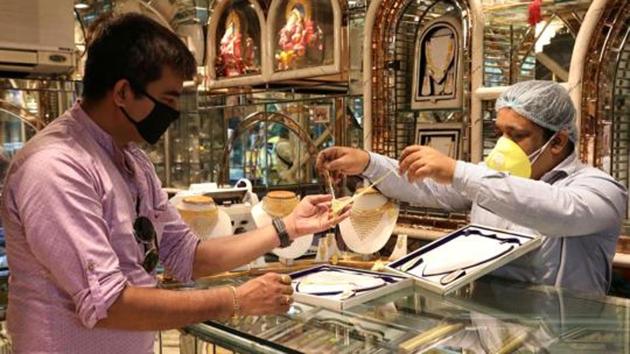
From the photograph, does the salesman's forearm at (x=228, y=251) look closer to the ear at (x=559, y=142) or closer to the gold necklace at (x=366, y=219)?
the gold necklace at (x=366, y=219)

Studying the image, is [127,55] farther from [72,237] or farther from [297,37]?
[297,37]

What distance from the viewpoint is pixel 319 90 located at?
3.70m

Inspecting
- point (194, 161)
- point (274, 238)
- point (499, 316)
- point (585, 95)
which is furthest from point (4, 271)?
point (585, 95)

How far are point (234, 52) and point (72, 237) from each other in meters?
3.12

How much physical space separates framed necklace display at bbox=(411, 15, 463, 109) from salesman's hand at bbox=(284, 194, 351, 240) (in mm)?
1156

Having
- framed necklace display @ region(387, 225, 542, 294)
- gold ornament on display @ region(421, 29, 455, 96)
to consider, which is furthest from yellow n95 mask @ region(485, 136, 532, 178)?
gold ornament on display @ region(421, 29, 455, 96)

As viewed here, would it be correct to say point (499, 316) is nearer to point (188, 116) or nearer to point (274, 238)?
point (274, 238)

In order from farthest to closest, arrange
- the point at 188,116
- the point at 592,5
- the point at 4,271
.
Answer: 1. the point at 188,116
2. the point at 4,271
3. the point at 592,5

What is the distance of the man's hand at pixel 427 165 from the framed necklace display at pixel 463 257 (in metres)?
0.19

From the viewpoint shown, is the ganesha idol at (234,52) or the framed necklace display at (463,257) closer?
the framed necklace display at (463,257)

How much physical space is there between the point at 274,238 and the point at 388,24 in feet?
5.32

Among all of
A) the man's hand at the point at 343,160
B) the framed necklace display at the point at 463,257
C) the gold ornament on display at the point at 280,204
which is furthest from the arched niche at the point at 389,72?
the framed necklace display at the point at 463,257

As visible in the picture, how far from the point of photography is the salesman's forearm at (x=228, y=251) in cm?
183

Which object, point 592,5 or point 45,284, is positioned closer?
point 45,284
